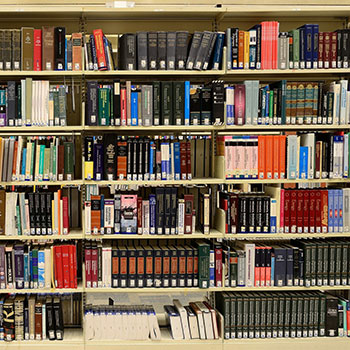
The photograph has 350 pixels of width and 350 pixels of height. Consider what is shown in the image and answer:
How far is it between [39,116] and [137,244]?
3.97ft

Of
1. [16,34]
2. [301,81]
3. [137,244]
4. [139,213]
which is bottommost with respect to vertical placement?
[137,244]

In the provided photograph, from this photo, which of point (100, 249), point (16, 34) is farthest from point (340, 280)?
point (16, 34)

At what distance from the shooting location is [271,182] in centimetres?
323

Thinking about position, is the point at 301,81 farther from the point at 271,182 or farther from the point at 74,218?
the point at 74,218

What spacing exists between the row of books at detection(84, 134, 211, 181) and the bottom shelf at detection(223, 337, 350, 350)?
1.27 metres

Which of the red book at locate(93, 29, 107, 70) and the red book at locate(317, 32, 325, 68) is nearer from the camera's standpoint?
the red book at locate(93, 29, 107, 70)

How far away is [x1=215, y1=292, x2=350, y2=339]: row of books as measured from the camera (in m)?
3.25

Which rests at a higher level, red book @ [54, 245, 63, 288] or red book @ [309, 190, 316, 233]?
red book @ [309, 190, 316, 233]

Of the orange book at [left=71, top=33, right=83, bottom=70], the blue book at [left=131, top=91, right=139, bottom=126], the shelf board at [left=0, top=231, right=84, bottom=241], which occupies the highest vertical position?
the orange book at [left=71, top=33, right=83, bottom=70]

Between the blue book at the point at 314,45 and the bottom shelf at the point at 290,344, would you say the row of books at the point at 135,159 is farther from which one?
the bottom shelf at the point at 290,344

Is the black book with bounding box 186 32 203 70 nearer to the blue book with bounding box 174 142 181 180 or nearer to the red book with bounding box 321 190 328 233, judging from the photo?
the blue book with bounding box 174 142 181 180

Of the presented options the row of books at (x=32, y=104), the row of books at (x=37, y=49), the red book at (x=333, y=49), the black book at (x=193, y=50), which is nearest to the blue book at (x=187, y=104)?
the black book at (x=193, y=50)

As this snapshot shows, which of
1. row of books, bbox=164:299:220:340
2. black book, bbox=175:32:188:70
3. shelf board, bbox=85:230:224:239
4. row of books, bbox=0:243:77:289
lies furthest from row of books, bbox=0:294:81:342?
black book, bbox=175:32:188:70

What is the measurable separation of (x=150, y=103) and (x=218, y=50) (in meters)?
0.63
